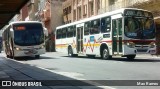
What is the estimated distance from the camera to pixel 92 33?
92.4 feet

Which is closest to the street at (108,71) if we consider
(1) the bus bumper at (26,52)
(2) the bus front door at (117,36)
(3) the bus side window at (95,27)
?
(2) the bus front door at (117,36)

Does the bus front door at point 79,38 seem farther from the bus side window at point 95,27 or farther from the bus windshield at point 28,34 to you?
the bus windshield at point 28,34

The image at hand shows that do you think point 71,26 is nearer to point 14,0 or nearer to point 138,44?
point 138,44

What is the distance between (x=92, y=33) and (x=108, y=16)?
3.61 metres

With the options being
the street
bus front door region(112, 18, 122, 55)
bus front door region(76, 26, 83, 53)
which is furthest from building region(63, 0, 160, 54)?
the street

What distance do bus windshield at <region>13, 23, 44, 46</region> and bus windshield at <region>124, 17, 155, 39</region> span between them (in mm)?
9761

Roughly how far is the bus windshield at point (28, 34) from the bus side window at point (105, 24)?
6.55m

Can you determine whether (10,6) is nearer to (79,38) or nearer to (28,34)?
(28,34)

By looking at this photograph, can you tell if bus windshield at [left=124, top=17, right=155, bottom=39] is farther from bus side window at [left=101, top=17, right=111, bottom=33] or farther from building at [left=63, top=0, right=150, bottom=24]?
building at [left=63, top=0, right=150, bottom=24]

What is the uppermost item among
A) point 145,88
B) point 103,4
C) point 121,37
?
point 103,4

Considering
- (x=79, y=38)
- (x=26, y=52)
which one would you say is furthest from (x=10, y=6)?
(x=79, y=38)

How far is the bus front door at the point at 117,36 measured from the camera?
76.0 feet

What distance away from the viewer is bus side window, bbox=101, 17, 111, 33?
24.8m

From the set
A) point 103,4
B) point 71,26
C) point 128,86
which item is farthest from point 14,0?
point 103,4
